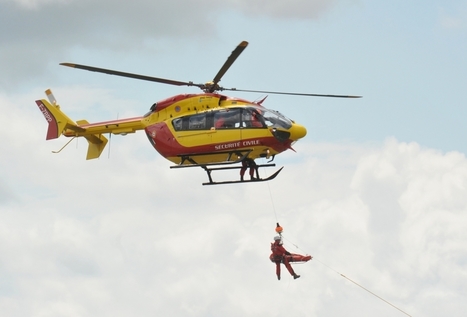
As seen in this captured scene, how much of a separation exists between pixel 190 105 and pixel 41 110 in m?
8.06

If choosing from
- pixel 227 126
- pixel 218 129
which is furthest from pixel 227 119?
pixel 218 129

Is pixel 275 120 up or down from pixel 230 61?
down

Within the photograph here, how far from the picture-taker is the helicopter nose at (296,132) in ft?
107

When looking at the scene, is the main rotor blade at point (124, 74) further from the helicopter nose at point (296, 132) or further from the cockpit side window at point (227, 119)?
the helicopter nose at point (296, 132)

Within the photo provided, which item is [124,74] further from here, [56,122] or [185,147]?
[56,122]

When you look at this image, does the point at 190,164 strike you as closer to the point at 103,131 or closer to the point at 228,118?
the point at 228,118

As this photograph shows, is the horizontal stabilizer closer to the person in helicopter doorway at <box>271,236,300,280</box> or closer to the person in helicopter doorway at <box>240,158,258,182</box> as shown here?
the person in helicopter doorway at <box>240,158,258,182</box>

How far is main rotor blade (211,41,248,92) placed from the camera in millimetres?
31125

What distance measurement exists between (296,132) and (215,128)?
9.81 ft

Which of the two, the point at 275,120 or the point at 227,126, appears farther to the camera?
the point at 227,126

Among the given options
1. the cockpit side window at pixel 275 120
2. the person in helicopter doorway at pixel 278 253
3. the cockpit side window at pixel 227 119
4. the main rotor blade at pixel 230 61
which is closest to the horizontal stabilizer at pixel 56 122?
the main rotor blade at pixel 230 61

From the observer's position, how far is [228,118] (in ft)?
108

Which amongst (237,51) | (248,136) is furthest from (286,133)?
(237,51)

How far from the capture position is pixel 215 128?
32969 mm
